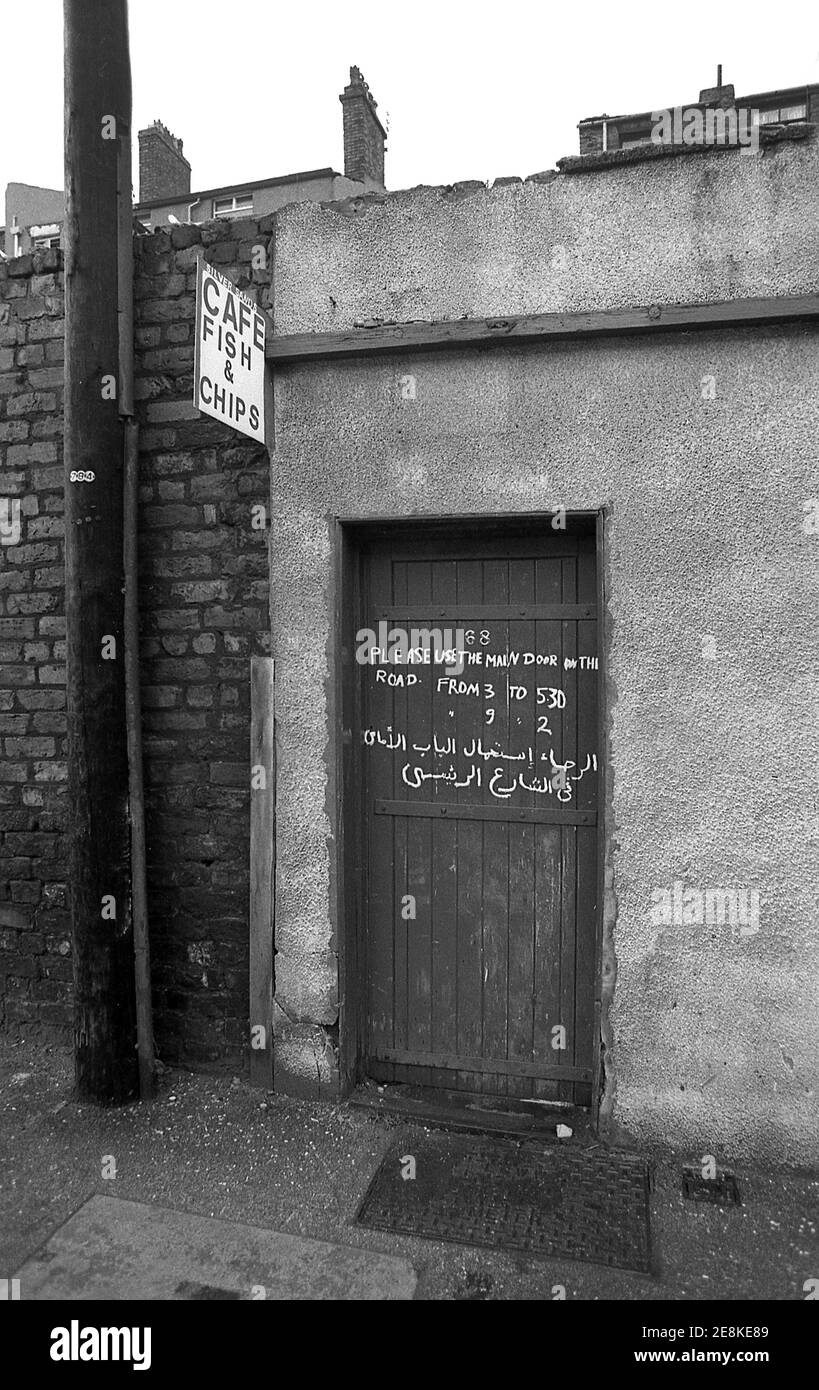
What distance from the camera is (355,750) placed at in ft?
13.0

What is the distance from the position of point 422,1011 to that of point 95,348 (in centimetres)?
321

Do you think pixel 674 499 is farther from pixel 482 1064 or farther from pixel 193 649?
pixel 482 1064

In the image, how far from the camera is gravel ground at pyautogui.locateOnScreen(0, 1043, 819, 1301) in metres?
2.85

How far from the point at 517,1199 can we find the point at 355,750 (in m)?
1.86

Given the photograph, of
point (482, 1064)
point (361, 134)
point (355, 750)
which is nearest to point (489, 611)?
point (355, 750)

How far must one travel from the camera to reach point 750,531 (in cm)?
339

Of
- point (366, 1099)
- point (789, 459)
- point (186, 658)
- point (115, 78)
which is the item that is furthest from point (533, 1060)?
point (115, 78)

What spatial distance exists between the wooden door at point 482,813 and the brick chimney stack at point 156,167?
1777cm

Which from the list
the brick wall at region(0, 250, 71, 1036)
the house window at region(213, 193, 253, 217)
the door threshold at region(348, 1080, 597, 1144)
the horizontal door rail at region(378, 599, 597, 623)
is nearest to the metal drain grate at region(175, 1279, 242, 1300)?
the door threshold at region(348, 1080, 597, 1144)

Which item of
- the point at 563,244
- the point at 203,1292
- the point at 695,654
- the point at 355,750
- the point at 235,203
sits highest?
the point at 235,203

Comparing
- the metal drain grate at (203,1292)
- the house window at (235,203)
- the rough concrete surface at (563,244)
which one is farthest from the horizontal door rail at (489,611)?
the house window at (235,203)

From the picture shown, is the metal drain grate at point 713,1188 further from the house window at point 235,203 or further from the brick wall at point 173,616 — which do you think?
the house window at point 235,203

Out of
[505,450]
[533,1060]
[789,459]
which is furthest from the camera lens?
[533,1060]

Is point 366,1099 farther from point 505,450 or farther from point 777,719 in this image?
point 505,450
